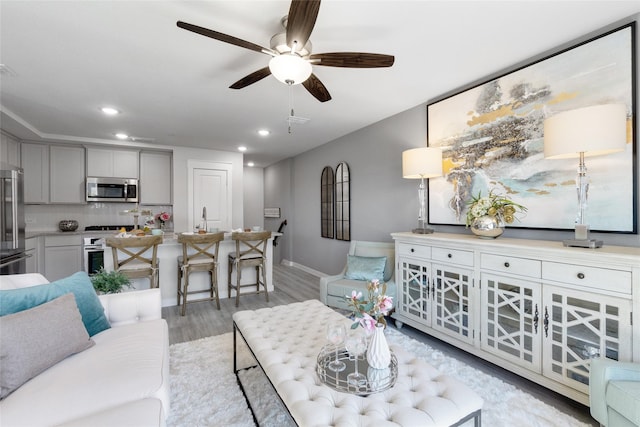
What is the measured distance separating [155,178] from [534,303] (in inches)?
235

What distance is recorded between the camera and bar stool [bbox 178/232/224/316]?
11.6 ft

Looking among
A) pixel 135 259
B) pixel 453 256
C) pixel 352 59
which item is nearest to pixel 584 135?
pixel 453 256

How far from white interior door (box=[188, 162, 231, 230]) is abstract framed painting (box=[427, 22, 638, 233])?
408 cm

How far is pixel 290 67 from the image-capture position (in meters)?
1.74

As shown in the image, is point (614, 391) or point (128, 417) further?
point (614, 391)

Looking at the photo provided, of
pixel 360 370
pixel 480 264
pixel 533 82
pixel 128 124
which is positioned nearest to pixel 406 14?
pixel 533 82

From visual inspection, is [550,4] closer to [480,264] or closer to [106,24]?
[480,264]

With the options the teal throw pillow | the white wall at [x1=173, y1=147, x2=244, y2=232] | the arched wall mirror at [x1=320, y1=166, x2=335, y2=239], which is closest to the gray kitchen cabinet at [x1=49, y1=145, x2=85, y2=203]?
the white wall at [x1=173, y1=147, x2=244, y2=232]

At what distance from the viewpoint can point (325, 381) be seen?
1.38 m

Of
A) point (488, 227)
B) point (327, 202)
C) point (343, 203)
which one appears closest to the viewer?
point (488, 227)

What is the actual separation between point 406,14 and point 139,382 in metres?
2.51

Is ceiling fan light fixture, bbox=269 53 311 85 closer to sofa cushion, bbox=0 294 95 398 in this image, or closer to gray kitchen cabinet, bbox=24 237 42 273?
sofa cushion, bbox=0 294 95 398

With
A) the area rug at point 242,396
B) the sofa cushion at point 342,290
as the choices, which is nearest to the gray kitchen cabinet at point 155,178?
the area rug at point 242,396

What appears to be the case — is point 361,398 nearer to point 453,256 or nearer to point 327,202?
point 453,256
